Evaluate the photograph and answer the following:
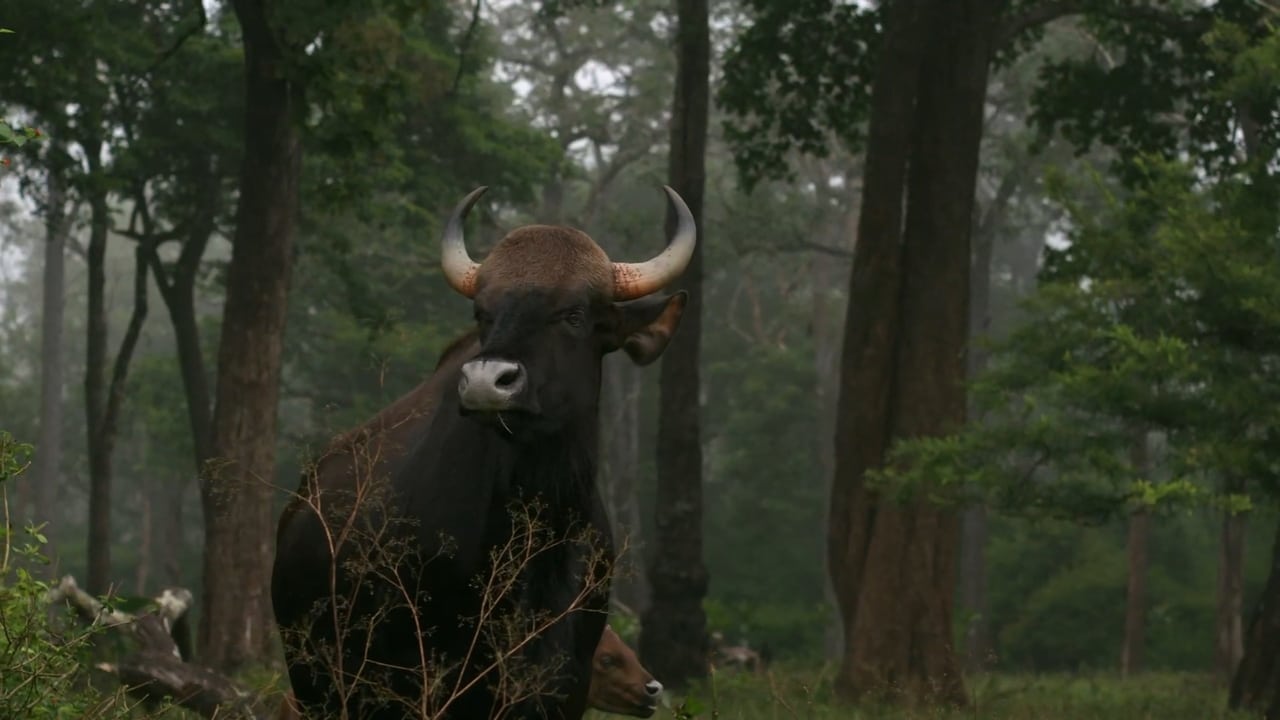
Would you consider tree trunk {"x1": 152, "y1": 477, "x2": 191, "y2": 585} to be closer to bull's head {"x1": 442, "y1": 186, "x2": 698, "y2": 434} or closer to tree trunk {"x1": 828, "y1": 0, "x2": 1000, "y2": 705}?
tree trunk {"x1": 828, "y1": 0, "x2": 1000, "y2": 705}

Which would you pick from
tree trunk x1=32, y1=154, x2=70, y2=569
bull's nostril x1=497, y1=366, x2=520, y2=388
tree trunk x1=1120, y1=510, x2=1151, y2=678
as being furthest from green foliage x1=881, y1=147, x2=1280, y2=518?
tree trunk x1=32, y1=154, x2=70, y2=569

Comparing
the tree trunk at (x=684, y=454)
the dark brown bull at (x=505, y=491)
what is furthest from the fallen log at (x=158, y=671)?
the tree trunk at (x=684, y=454)

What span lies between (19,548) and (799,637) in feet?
110

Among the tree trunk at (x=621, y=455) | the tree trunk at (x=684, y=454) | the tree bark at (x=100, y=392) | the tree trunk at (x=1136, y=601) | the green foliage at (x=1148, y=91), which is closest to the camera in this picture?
the green foliage at (x=1148, y=91)

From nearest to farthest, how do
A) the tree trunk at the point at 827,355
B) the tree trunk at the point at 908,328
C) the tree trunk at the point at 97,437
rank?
the tree trunk at the point at 908,328 → the tree trunk at the point at 97,437 → the tree trunk at the point at 827,355

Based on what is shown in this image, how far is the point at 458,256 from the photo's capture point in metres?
6.85

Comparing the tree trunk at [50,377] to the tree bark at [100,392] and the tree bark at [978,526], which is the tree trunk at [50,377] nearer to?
the tree bark at [100,392]

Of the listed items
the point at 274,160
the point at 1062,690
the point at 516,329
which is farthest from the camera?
the point at 1062,690

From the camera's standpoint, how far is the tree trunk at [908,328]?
13930mm

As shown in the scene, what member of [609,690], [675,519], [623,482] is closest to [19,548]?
[609,690]

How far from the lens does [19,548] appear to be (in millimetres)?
5469

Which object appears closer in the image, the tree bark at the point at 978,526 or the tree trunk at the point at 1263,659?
the tree trunk at the point at 1263,659

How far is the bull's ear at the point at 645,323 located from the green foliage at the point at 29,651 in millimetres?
2258

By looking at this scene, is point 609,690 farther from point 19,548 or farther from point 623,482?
Answer: point 623,482
